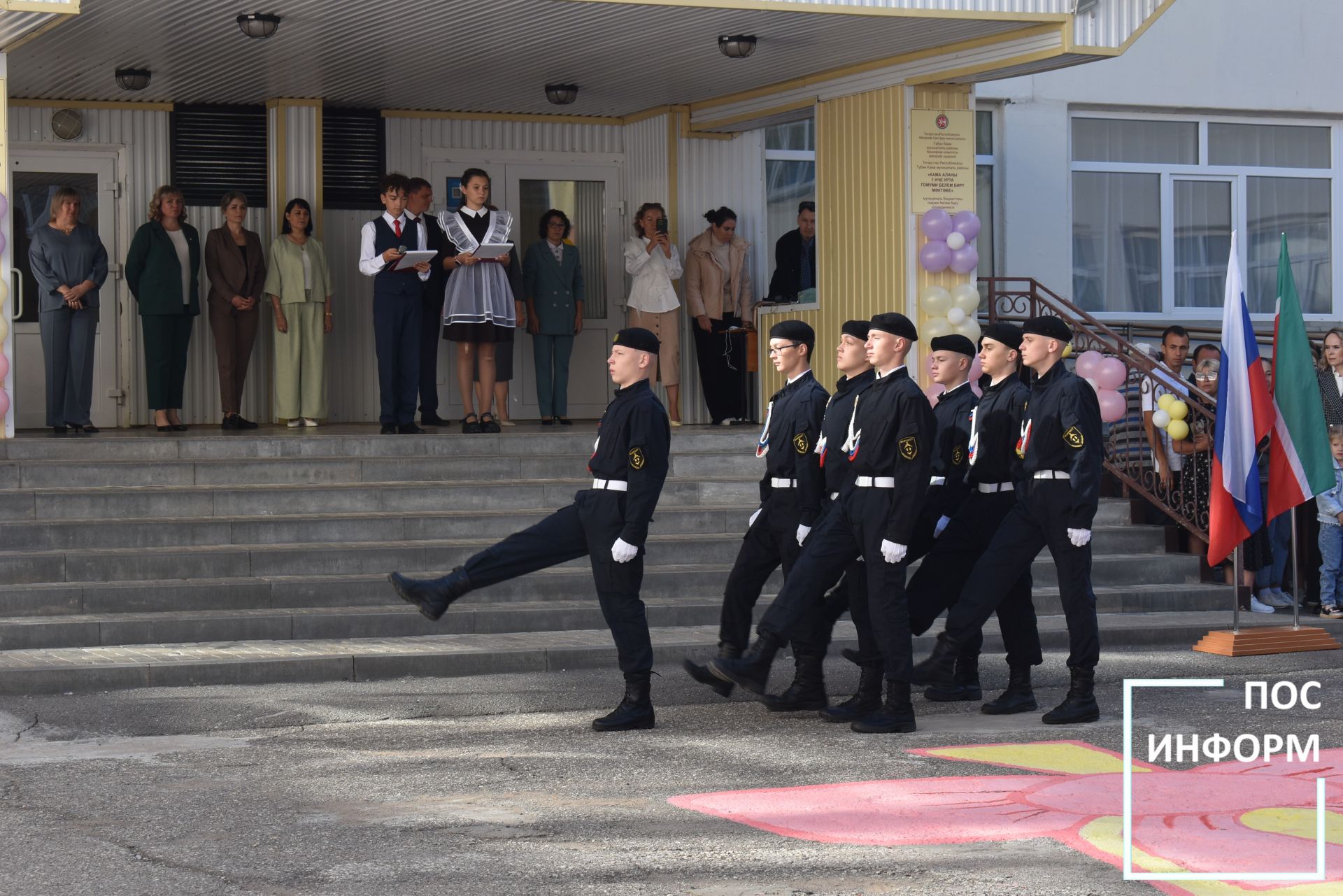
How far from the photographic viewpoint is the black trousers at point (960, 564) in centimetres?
851

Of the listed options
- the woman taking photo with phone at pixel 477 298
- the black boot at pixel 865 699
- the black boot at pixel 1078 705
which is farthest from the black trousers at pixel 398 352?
the black boot at pixel 1078 705

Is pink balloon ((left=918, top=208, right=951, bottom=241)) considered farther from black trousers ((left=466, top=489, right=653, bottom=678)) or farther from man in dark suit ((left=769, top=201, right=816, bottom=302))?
black trousers ((left=466, top=489, right=653, bottom=678))

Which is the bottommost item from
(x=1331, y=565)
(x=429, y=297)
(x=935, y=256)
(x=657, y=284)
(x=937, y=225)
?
(x=1331, y=565)

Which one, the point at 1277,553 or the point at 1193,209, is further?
the point at 1193,209

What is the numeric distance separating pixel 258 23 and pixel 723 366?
219 inches

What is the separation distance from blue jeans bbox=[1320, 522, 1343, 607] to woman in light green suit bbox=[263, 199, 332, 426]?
8264mm

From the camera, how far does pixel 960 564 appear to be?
862 cm

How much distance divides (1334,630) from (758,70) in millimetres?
6532

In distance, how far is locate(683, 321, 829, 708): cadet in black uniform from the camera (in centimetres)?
821

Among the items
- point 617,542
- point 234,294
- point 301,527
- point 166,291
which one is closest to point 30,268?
point 166,291

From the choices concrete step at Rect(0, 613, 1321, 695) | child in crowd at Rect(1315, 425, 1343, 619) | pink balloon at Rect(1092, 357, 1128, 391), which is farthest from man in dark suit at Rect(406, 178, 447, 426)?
child in crowd at Rect(1315, 425, 1343, 619)

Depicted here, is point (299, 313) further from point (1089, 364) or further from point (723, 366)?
point (1089, 364)

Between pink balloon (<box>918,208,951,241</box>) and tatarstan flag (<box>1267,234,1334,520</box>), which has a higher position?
pink balloon (<box>918,208,951,241</box>)

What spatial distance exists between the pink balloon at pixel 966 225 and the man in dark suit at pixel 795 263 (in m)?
1.98
